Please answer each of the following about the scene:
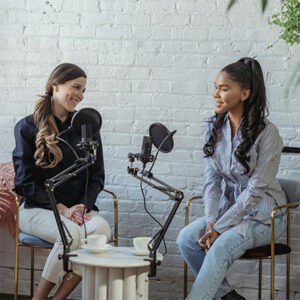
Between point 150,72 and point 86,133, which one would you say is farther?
point 150,72

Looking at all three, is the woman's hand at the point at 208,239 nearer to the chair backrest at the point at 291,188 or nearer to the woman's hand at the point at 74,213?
the chair backrest at the point at 291,188

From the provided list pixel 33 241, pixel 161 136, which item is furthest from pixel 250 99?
pixel 33 241

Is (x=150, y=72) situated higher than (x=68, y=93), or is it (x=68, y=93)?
(x=150, y=72)

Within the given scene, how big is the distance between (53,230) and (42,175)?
36cm

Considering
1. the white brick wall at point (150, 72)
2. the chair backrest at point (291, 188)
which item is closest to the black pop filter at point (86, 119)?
the white brick wall at point (150, 72)

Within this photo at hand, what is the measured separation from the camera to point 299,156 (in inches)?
116

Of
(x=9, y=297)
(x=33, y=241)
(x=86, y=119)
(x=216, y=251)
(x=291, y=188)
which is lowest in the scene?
(x=9, y=297)

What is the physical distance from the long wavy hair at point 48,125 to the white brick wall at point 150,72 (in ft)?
1.10

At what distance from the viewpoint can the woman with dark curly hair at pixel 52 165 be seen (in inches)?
104

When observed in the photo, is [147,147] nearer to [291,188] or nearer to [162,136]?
[162,136]

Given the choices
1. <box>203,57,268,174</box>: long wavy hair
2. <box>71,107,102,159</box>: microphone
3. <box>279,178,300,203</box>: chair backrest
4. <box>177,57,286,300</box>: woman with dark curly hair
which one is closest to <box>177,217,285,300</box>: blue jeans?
<box>177,57,286,300</box>: woman with dark curly hair

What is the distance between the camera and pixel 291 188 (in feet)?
8.86

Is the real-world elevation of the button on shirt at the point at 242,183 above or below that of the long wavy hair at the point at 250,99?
below

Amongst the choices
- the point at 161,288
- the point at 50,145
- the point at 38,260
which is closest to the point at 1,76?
the point at 50,145
